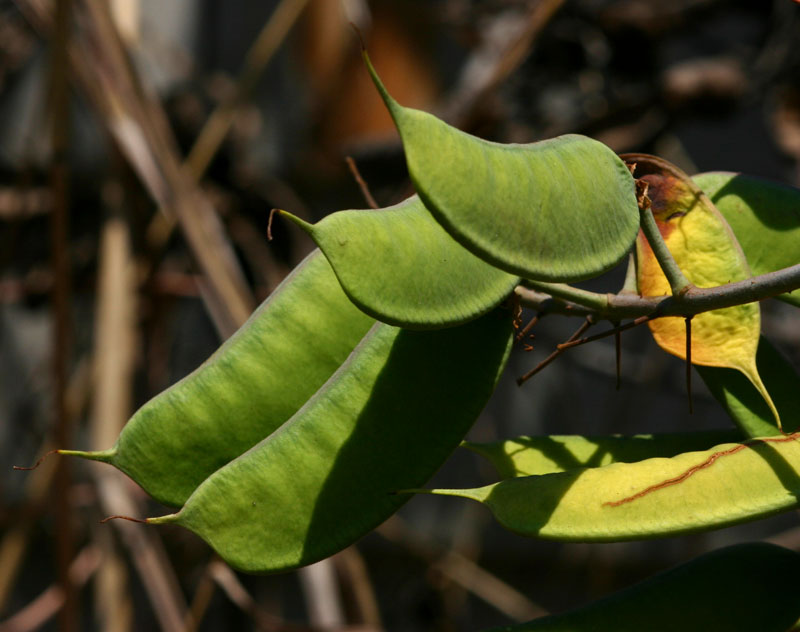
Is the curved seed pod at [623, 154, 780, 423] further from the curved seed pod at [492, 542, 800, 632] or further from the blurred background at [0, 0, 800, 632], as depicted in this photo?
the blurred background at [0, 0, 800, 632]

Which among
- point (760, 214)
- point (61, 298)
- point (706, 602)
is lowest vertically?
point (706, 602)

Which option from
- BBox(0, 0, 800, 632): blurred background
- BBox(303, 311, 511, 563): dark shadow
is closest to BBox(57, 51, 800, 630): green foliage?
BBox(303, 311, 511, 563): dark shadow

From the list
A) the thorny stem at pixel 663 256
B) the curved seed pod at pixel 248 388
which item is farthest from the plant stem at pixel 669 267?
the curved seed pod at pixel 248 388

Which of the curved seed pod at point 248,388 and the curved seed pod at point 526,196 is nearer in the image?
the curved seed pod at point 526,196

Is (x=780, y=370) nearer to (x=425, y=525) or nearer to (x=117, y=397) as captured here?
(x=117, y=397)

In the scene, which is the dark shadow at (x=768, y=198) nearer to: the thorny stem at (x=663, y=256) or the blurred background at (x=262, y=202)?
the thorny stem at (x=663, y=256)

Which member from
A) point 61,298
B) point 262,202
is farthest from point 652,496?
point 262,202

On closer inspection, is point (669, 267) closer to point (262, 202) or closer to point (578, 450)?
point (578, 450)
